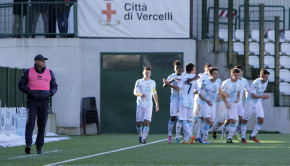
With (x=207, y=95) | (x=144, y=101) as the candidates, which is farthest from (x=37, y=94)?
(x=207, y=95)

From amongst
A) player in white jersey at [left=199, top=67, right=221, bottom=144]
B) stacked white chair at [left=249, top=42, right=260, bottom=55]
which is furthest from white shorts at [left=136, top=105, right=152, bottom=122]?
stacked white chair at [left=249, top=42, right=260, bottom=55]

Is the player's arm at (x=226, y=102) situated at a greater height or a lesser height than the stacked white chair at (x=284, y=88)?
lesser

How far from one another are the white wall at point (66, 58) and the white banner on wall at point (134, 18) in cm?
36

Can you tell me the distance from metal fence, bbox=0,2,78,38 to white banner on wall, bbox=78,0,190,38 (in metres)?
0.51

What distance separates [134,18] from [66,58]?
2856 millimetres

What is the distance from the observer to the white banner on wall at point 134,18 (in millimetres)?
26469

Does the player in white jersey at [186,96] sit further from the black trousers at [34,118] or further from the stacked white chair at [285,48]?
the stacked white chair at [285,48]

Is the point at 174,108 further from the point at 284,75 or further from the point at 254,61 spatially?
the point at 284,75

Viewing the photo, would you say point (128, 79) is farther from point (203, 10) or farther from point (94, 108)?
point (203, 10)

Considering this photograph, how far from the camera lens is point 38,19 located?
1023 inches

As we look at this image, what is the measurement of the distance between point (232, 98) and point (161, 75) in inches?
298

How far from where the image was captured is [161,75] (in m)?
26.6

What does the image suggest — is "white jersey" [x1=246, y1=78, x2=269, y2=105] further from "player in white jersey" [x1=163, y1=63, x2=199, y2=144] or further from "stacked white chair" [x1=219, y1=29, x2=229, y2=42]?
"stacked white chair" [x1=219, y1=29, x2=229, y2=42]

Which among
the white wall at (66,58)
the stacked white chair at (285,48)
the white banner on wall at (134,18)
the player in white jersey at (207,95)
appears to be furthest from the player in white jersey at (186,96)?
the stacked white chair at (285,48)
